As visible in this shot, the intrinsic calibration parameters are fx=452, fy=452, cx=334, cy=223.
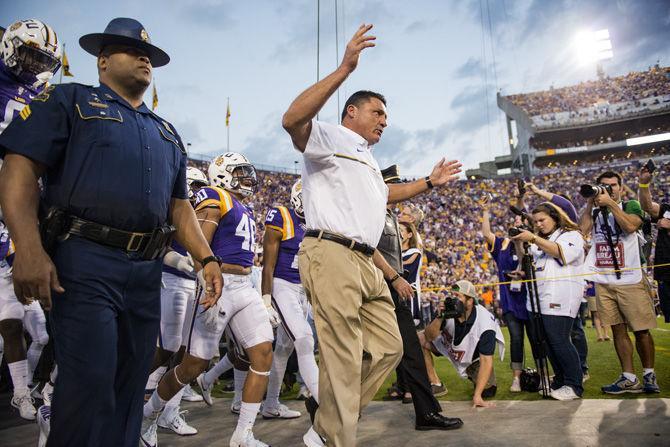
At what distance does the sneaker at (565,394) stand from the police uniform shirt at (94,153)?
4.46m

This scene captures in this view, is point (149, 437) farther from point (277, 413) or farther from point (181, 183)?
point (181, 183)

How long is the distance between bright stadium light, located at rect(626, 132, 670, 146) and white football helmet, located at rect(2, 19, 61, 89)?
5898 centimetres

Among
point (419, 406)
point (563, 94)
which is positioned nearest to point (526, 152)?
point (563, 94)

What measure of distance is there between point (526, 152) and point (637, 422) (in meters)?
56.5

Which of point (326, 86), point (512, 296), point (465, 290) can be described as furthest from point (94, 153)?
point (512, 296)

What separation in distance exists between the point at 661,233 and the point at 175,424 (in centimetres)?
607

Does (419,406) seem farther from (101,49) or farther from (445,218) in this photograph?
(445,218)

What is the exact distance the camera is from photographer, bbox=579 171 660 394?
5098 mm

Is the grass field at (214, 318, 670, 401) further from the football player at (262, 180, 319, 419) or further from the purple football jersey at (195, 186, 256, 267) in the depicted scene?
the purple football jersey at (195, 186, 256, 267)

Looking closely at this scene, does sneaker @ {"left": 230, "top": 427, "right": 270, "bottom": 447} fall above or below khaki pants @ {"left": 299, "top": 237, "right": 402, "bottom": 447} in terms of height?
below

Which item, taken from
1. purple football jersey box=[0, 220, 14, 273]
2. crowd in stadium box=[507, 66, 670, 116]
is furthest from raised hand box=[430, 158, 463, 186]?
crowd in stadium box=[507, 66, 670, 116]

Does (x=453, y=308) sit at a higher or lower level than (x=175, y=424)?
higher

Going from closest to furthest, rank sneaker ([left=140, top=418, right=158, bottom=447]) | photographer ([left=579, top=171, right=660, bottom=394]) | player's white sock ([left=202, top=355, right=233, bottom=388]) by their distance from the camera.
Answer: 1. sneaker ([left=140, top=418, right=158, bottom=447])
2. photographer ([left=579, top=171, right=660, bottom=394])
3. player's white sock ([left=202, top=355, right=233, bottom=388])

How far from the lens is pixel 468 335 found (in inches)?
214
